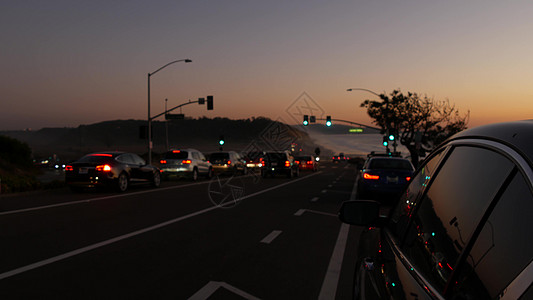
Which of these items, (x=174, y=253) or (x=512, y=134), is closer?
(x=512, y=134)

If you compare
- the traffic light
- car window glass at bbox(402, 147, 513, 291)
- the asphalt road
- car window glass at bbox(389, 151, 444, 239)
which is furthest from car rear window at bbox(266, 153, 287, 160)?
car window glass at bbox(402, 147, 513, 291)

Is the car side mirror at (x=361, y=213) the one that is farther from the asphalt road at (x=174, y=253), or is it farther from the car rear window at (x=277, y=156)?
the car rear window at (x=277, y=156)

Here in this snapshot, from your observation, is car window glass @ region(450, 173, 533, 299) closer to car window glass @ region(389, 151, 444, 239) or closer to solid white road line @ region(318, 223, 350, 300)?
car window glass @ region(389, 151, 444, 239)

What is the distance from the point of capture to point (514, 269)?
1.45m

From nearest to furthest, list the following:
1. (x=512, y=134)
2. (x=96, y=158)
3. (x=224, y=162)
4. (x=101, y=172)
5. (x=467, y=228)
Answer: (x=512, y=134) → (x=467, y=228) → (x=101, y=172) → (x=96, y=158) → (x=224, y=162)

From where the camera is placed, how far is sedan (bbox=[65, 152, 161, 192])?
18.6 metres

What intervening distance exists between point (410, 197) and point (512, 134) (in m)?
1.37

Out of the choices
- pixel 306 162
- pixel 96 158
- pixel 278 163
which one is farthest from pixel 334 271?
pixel 306 162

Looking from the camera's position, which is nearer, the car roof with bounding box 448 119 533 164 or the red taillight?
the car roof with bounding box 448 119 533 164

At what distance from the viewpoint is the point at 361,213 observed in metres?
3.20

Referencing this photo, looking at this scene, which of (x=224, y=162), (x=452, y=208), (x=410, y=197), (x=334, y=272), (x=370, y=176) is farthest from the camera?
(x=224, y=162)

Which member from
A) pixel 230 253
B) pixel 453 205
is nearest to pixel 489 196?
pixel 453 205

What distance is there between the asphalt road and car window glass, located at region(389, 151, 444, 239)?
2239 mm

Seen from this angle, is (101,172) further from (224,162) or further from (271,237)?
(224,162)
